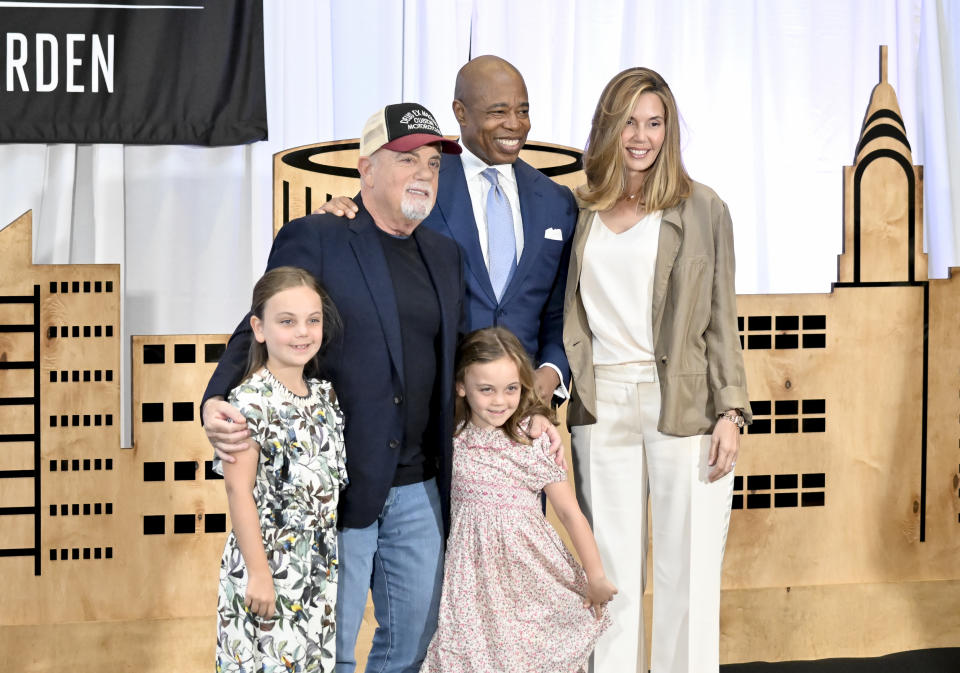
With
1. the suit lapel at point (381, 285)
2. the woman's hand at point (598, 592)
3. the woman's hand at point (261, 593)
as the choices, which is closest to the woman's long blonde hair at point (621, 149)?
the suit lapel at point (381, 285)

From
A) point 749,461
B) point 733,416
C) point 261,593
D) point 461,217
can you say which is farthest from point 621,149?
point 749,461

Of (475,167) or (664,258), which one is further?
(475,167)

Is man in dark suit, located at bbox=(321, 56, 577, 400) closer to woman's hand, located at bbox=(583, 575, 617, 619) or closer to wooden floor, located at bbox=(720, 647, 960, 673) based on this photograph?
woman's hand, located at bbox=(583, 575, 617, 619)

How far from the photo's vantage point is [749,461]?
332 cm

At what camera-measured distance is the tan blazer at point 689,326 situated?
7.48ft

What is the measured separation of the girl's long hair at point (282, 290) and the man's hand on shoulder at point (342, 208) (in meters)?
0.17

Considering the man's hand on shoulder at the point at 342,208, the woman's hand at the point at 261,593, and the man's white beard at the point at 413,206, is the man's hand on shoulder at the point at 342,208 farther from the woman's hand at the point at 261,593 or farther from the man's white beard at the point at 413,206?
the woman's hand at the point at 261,593

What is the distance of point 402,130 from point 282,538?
872 millimetres

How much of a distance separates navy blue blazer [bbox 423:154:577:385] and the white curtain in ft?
2.68

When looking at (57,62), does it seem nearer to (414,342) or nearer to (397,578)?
(414,342)

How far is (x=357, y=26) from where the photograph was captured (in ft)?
10.7

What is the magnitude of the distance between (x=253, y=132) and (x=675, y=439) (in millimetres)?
1751

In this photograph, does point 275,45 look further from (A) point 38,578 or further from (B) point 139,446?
(A) point 38,578

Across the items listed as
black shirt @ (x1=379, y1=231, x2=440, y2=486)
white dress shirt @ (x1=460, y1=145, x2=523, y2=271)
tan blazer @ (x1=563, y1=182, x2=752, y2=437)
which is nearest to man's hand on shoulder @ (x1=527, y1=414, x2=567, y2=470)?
tan blazer @ (x1=563, y1=182, x2=752, y2=437)
